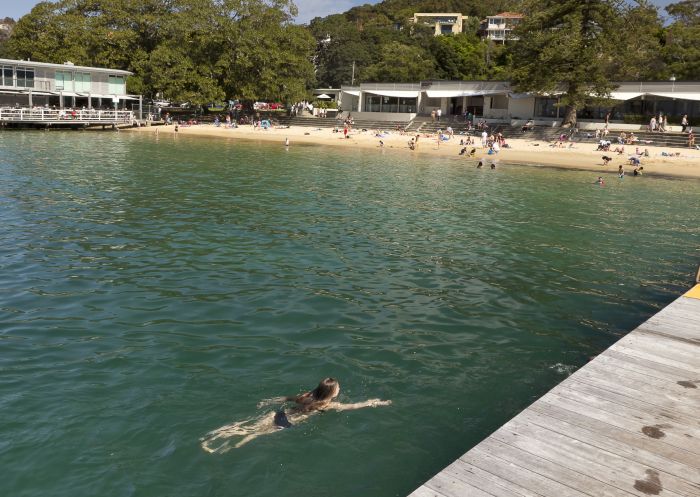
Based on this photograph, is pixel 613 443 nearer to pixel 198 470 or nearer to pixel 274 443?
pixel 274 443

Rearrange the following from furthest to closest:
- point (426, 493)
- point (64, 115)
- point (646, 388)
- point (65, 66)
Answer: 1. point (65, 66)
2. point (64, 115)
3. point (646, 388)
4. point (426, 493)

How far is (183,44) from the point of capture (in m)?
61.0

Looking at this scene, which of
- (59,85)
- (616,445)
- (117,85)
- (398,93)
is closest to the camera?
(616,445)

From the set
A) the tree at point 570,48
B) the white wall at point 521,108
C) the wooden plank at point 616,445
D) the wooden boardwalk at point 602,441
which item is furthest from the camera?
the white wall at point 521,108

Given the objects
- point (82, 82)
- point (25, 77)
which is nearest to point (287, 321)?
point (25, 77)

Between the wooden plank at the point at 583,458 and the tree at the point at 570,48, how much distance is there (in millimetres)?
43302

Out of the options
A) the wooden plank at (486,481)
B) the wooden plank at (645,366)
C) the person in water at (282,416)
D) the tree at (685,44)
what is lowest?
the person in water at (282,416)

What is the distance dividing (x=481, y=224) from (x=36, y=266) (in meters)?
12.4

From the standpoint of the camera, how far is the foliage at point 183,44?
59.9 meters

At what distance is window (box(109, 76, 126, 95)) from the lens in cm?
5983

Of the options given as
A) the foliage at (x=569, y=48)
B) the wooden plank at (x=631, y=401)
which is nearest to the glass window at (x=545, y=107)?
the foliage at (x=569, y=48)

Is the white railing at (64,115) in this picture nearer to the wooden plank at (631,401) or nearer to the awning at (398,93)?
the awning at (398,93)

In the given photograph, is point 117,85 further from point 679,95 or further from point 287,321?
point 287,321

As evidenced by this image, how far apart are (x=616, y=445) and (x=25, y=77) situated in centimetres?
6132
